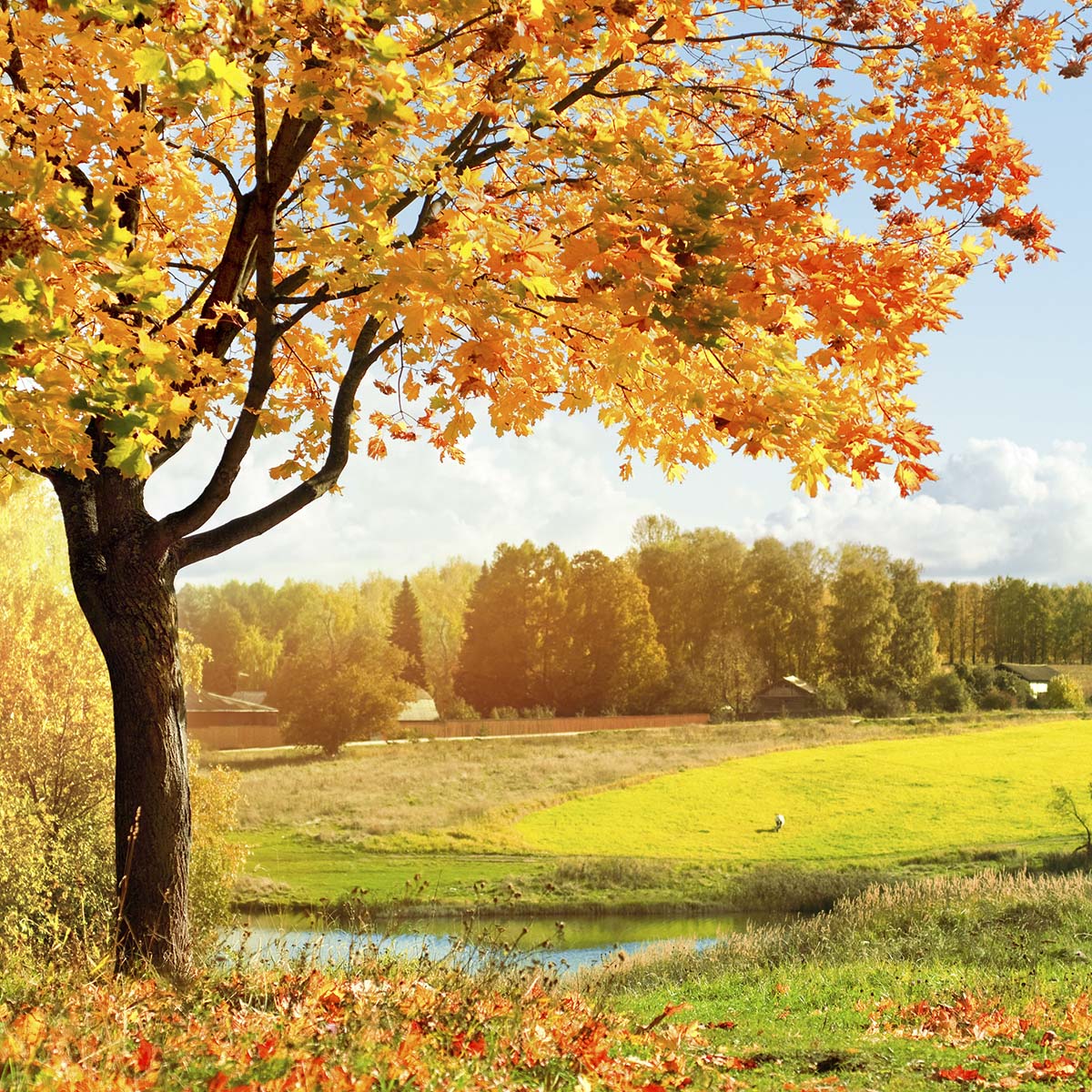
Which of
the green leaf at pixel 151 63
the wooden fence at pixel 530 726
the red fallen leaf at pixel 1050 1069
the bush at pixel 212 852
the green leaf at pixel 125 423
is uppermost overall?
the green leaf at pixel 151 63

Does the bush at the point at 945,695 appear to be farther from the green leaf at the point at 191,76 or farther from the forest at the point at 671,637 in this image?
the green leaf at the point at 191,76

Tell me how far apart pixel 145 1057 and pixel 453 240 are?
403 cm

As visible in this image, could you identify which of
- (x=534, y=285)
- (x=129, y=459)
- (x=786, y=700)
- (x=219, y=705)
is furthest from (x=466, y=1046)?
(x=219, y=705)

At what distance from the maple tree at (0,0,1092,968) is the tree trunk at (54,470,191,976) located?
19 mm

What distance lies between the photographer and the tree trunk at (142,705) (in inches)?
276

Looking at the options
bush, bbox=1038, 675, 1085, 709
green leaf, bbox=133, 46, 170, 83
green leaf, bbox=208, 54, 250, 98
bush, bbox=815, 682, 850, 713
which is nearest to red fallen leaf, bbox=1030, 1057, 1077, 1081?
green leaf, bbox=208, 54, 250, 98

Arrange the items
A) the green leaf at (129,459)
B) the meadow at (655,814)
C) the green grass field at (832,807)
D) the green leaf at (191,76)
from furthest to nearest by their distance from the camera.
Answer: the green grass field at (832,807), the meadow at (655,814), the green leaf at (129,459), the green leaf at (191,76)

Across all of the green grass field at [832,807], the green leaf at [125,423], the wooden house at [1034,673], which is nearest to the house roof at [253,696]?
the green grass field at [832,807]

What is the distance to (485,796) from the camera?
3412cm

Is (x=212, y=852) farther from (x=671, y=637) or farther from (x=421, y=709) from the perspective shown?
(x=671, y=637)

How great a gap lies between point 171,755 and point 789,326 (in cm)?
513

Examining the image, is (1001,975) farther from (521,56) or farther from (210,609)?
(210,609)

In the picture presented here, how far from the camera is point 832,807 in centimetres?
3309

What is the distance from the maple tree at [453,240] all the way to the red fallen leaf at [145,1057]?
2573mm
